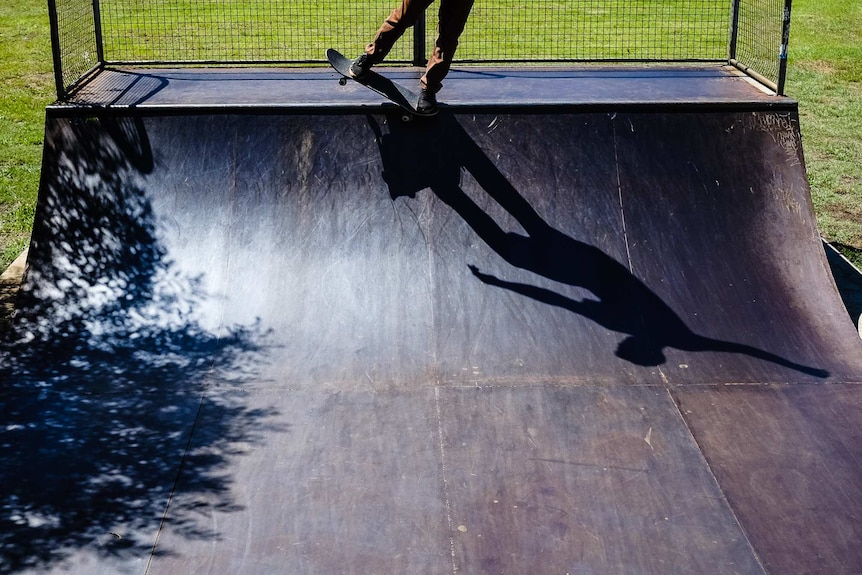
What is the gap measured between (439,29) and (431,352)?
248cm

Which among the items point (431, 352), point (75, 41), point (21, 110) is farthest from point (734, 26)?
point (21, 110)

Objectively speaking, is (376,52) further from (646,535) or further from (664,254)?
(646,535)

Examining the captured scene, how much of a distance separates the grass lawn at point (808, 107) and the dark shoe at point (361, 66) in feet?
12.0

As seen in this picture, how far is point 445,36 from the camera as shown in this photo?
6902 millimetres

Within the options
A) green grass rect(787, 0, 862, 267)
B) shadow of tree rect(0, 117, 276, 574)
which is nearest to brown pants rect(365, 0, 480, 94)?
shadow of tree rect(0, 117, 276, 574)

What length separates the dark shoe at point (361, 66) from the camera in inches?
282

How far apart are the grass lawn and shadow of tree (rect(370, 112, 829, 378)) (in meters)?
3.25

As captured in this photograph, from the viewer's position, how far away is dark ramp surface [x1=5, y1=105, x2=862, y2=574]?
4.76m

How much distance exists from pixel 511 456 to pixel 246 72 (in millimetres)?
5143

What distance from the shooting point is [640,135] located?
7316 millimetres

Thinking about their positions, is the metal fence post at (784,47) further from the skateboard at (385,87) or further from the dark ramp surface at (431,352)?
the skateboard at (385,87)

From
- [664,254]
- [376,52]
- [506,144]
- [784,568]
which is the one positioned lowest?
[784,568]

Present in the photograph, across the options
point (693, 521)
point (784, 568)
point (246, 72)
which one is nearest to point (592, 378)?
point (693, 521)

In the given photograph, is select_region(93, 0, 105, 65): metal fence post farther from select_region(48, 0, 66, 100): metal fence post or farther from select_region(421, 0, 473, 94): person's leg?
select_region(421, 0, 473, 94): person's leg
